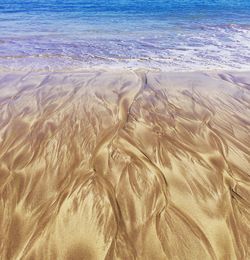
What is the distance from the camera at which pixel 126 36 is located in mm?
9781

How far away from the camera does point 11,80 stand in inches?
232

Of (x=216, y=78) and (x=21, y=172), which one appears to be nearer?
(x=21, y=172)

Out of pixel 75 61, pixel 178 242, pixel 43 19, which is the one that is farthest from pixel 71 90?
pixel 43 19

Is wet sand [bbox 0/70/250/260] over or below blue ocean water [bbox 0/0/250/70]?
over

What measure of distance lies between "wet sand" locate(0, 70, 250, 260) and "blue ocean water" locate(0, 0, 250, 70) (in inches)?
70.1

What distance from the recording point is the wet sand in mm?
2461

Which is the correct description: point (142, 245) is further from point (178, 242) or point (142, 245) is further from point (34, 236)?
point (34, 236)

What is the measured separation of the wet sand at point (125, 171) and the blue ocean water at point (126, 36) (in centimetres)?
178

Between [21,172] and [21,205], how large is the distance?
1.73ft

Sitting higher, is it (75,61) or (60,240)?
(60,240)

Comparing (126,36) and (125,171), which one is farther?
(126,36)

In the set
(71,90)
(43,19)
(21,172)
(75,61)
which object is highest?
(21,172)

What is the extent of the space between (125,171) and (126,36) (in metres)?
7.43

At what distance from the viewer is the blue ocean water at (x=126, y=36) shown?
280 inches
